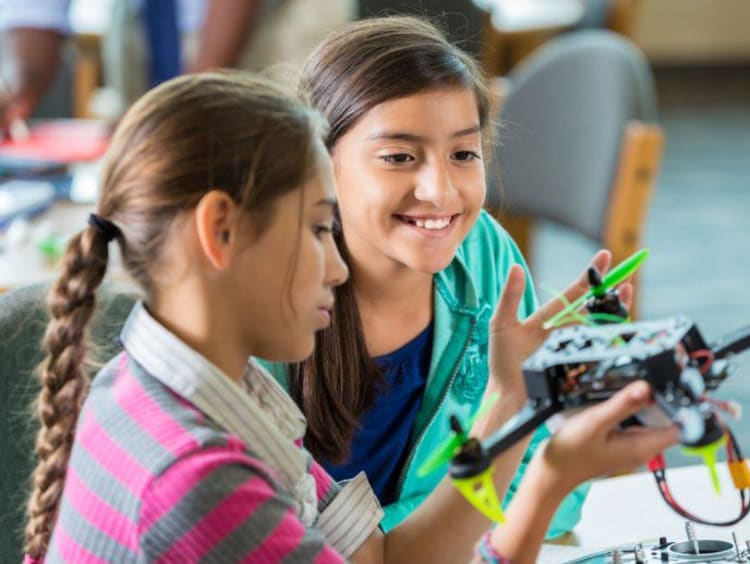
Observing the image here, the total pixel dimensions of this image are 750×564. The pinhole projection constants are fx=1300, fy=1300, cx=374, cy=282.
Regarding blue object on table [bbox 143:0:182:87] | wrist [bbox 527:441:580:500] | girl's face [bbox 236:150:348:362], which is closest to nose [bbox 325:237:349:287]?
girl's face [bbox 236:150:348:362]

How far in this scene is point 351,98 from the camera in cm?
134

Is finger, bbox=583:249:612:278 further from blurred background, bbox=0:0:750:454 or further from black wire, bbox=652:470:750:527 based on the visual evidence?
black wire, bbox=652:470:750:527

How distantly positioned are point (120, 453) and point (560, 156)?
5.93ft

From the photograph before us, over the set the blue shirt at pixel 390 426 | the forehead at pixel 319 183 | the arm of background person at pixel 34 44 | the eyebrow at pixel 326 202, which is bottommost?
the arm of background person at pixel 34 44

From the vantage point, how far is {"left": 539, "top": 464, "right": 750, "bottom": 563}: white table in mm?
1206

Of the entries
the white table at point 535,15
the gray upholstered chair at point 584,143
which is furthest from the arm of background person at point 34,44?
the white table at point 535,15

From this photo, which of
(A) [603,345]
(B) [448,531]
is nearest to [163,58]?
(B) [448,531]

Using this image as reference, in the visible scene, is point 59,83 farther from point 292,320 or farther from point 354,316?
point 292,320

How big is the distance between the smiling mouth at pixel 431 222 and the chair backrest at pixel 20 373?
11.9 inches

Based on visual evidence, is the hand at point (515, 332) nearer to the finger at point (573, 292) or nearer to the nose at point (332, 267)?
the finger at point (573, 292)

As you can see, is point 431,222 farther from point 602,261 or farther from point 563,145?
point 563,145

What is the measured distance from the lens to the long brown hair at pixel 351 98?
1.33 meters

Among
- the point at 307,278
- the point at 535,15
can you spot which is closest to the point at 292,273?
the point at 307,278

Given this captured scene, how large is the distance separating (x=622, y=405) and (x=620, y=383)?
2cm
